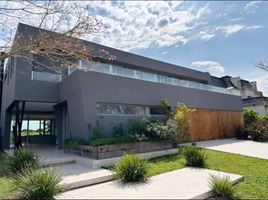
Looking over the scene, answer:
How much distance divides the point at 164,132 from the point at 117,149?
10.5 feet

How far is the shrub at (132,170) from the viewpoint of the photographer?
708cm

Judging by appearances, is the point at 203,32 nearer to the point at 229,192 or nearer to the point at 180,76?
the point at 229,192

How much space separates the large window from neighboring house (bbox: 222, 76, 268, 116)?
1683 cm

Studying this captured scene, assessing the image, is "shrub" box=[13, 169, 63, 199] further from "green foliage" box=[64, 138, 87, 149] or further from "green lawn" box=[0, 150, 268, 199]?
"green foliage" box=[64, 138, 87, 149]

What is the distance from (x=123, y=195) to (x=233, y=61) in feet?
42.1

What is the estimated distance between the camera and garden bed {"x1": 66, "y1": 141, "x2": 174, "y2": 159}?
948 cm

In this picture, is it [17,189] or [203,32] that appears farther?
[203,32]

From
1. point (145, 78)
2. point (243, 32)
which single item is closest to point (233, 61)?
point (243, 32)

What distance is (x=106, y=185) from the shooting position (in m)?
6.85

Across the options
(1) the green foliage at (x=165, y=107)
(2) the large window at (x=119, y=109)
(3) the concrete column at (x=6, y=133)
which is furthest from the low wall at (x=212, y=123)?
(3) the concrete column at (x=6, y=133)

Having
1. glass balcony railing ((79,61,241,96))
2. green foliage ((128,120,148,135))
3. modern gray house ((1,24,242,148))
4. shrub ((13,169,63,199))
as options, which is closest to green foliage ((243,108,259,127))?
glass balcony railing ((79,61,241,96))

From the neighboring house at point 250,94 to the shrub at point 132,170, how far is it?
22023mm

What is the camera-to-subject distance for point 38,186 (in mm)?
5570

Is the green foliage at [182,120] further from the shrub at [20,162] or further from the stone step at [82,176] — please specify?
the shrub at [20,162]
